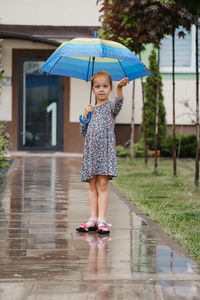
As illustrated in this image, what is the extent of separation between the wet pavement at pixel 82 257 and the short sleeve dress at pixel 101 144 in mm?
643

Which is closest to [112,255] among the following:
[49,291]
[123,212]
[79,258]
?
[79,258]

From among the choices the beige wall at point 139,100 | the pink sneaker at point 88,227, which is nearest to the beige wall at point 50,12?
the beige wall at point 139,100

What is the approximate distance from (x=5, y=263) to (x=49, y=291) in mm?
809

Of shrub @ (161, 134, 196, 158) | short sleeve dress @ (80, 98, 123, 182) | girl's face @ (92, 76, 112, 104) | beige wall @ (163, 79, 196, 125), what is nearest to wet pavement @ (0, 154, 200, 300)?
short sleeve dress @ (80, 98, 123, 182)

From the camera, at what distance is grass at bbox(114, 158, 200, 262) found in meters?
5.72

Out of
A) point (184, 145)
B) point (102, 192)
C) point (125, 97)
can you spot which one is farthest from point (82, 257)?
point (125, 97)

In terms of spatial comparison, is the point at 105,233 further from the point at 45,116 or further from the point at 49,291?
the point at 45,116

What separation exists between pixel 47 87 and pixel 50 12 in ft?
7.13

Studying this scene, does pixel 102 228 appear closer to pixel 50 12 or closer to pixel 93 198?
pixel 93 198

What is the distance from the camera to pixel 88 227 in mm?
5789

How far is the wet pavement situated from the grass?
17 cm

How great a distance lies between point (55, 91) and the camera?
16.9m

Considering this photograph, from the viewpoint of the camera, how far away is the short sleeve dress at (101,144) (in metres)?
5.73

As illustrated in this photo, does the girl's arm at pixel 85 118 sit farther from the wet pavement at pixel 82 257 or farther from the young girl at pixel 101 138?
the wet pavement at pixel 82 257
